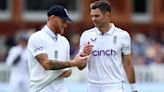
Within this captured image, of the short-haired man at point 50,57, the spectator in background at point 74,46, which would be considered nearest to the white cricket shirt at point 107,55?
the short-haired man at point 50,57

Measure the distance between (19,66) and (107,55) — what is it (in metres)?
7.65

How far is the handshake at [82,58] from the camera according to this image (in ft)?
33.8

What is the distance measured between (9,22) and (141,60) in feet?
28.1

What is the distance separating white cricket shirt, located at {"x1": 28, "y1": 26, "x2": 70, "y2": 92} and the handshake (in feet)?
0.67

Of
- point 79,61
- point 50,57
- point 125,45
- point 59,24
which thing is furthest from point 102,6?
point 50,57

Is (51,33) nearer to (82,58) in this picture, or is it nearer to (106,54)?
(82,58)

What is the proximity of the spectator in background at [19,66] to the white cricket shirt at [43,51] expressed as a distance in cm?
751

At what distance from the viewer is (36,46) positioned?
10.2 meters

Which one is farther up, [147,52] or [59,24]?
[59,24]

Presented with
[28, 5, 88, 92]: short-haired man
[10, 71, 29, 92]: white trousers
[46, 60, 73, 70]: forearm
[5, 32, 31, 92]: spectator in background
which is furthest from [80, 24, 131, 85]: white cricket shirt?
[10, 71, 29, 92]: white trousers

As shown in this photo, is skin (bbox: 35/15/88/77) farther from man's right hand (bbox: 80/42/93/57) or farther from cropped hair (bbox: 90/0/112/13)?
cropped hair (bbox: 90/0/112/13)

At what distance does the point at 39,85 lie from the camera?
1034cm

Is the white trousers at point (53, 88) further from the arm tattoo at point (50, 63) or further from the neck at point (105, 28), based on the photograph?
the neck at point (105, 28)

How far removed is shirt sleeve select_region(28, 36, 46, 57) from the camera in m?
10.2
